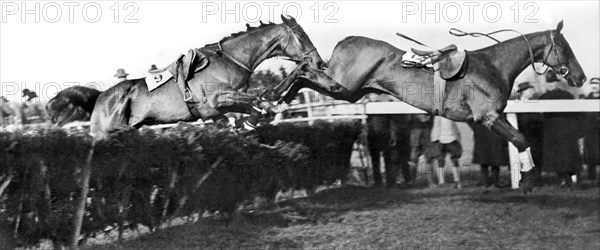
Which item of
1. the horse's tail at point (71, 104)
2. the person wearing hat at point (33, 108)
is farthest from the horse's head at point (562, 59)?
the person wearing hat at point (33, 108)

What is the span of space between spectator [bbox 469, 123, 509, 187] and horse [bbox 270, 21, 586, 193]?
1.40 meters

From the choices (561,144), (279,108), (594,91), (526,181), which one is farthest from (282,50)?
(594,91)

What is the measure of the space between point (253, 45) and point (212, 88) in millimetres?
507

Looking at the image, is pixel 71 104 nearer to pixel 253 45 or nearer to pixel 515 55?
pixel 253 45

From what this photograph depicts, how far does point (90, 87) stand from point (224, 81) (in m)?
1.07

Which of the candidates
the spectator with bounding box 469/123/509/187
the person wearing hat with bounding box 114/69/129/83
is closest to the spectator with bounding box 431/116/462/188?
the spectator with bounding box 469/123/509/187

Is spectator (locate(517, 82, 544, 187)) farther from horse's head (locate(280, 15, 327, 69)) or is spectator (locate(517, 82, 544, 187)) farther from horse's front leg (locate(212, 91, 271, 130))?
horse's front leg (locate(212, 91, 271, 130))

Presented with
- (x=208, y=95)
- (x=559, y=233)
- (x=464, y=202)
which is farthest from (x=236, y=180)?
(x=559, y=233)

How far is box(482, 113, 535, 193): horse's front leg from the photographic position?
7.38 meters

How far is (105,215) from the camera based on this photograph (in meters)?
6.82

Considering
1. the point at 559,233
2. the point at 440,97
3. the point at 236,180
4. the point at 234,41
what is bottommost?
the point at 559,233

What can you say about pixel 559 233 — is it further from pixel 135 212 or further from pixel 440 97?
pixel 135 212

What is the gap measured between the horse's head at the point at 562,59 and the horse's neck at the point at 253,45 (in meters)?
2.35

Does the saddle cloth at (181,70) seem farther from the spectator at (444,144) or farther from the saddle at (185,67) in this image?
the spectator at (444,144)
